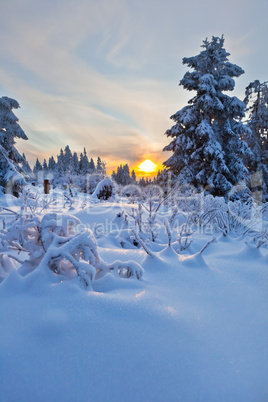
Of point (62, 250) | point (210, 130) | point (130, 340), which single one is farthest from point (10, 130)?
point (130, 340)

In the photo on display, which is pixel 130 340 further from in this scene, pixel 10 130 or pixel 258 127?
pixel 258 127

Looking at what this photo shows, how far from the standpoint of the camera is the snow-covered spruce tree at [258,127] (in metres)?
15.9

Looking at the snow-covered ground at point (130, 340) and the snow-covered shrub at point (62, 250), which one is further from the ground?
the snow-covered shrub at point (62, 250)

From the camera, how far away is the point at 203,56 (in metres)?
11.7

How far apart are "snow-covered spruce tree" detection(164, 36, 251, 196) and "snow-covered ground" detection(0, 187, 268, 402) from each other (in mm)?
9786

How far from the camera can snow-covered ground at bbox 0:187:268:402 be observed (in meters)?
0.83

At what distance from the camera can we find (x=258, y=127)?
16.8 m

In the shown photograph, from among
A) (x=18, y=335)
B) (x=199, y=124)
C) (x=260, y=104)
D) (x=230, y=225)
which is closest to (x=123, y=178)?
(x=260, y=104)

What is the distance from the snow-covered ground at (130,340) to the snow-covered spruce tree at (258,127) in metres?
17.1

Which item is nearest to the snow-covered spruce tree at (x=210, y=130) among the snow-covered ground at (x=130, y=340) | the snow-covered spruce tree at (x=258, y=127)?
the snow-covered spruce tree at (x=258, y=127)

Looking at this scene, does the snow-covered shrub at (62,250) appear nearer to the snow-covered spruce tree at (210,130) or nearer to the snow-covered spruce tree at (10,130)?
the snow-covered spruce tree at (210,130)

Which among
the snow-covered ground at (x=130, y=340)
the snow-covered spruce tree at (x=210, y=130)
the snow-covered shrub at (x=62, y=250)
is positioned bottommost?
the snow-covered ground at (x=130, y=340)

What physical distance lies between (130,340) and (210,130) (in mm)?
11434

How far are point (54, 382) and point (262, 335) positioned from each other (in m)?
1.17
